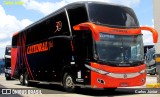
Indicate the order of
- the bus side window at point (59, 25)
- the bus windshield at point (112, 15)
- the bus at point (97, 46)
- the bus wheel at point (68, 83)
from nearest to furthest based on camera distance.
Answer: the bus at point (97, 46) < the bus windshield at point (112, 15) < the bus wheel at point (68, 83) < the bus side window at point (59, 25)

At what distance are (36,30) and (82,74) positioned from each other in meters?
7.03

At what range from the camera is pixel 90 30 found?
13.1m

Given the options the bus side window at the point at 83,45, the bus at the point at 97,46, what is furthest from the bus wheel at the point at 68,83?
the bus side window at the point at 83,45

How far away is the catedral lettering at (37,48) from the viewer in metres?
17.7

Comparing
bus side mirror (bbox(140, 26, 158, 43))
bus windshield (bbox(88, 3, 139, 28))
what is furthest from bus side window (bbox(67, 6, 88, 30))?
bus side mirror (bbox(140, 26, 158, 43))

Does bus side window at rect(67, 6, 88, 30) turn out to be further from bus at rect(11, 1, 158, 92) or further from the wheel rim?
the wheel rim

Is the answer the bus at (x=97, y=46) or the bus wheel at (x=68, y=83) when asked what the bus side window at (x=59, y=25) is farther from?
the bus wheel at (x=68, y=83)

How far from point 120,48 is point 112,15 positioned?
154 cm

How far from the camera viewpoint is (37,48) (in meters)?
19.3

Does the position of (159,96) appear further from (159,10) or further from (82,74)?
(159,10)

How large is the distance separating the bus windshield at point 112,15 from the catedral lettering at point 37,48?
4.66m

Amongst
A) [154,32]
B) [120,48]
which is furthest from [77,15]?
[154,32]

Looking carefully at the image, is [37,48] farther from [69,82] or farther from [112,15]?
[112,15]

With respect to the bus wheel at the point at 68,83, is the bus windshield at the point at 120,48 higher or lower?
higher
